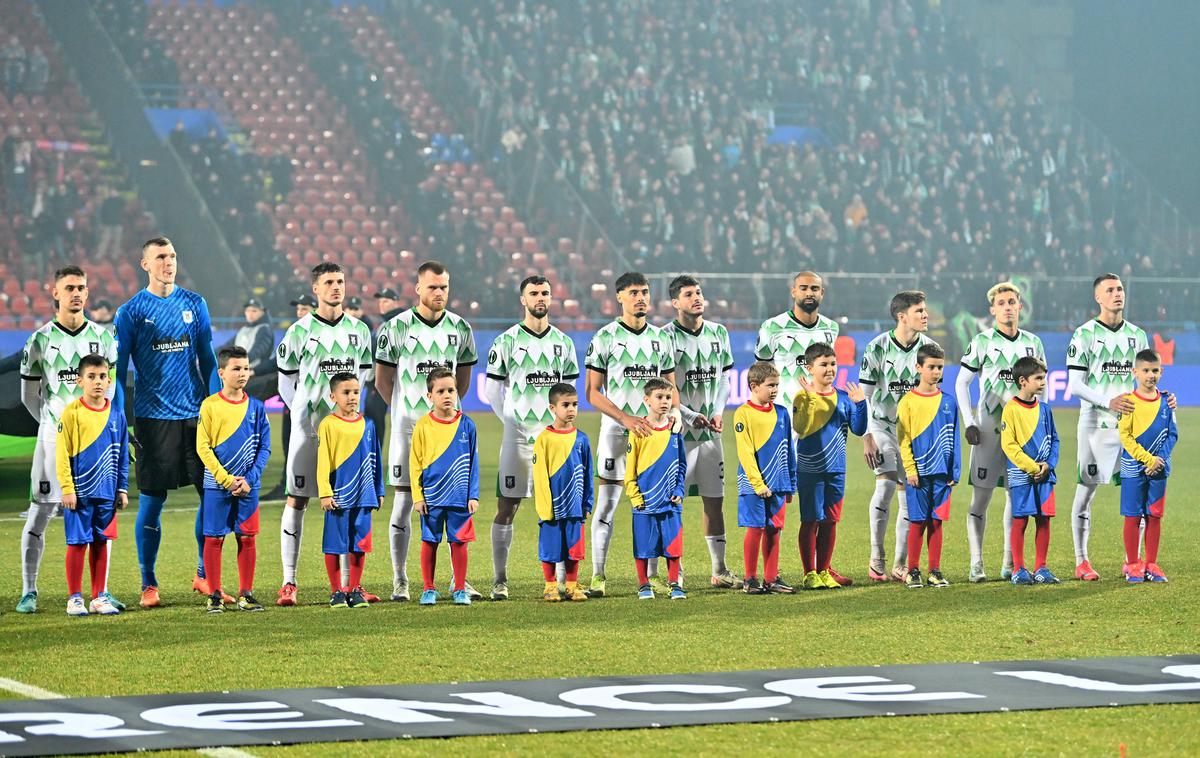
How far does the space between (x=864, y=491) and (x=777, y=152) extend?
21.5 meters

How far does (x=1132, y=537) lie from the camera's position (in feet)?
31.7

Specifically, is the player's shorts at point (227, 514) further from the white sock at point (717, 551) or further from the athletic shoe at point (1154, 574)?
the athletic shoe at point (1154, 574)

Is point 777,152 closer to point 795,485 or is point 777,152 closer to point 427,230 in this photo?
point 427,230

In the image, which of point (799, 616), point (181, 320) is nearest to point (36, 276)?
point (181, 320)

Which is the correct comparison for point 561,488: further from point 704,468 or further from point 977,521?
point 977,521

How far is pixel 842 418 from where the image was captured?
31.4 feet

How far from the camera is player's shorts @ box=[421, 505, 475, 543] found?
867cm

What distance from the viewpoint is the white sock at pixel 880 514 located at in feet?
32.3

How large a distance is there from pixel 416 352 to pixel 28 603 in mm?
2389

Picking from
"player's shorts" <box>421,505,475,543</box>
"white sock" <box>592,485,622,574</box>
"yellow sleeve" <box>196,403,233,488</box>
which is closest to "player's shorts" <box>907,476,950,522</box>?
"white sock" <box>592,485,622,574</box>

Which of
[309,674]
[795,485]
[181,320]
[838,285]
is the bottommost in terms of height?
[309,674]

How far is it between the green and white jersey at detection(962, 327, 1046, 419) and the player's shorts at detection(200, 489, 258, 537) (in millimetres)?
4262

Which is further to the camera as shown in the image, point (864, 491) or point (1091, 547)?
point (864, 491)

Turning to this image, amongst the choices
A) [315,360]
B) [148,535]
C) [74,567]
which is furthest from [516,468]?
[74,567]
